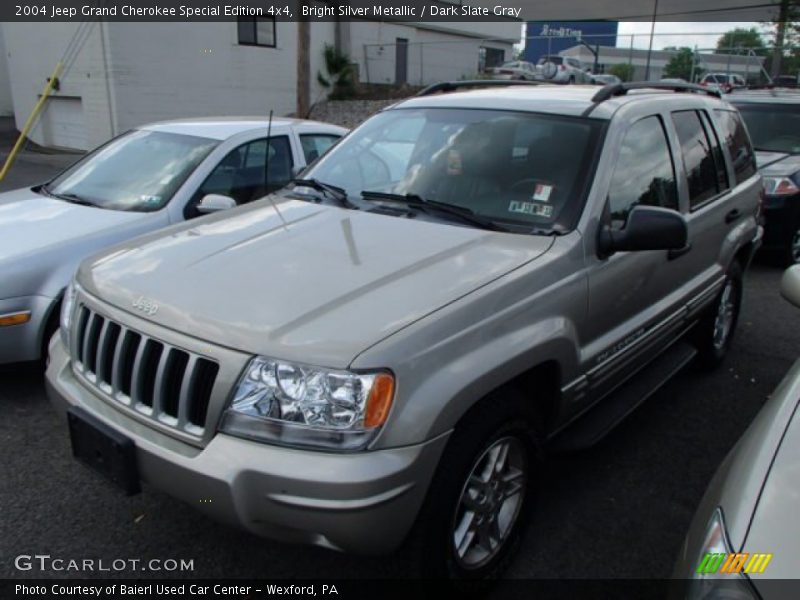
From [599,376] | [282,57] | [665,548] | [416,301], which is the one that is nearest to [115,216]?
[416,301]

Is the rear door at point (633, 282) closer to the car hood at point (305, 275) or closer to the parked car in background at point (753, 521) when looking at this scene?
the car hood at point (305, 275)

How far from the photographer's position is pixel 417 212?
120 inches

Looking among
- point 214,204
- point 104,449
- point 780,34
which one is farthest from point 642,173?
point 780,34

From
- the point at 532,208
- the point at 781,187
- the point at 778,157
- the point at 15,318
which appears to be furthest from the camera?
the point at 778,157

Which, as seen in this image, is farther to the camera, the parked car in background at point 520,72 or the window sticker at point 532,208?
the parked car in background at point 520,72

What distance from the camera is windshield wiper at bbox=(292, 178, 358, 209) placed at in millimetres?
3262

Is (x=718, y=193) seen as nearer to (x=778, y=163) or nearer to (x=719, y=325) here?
(x=719, y=325)

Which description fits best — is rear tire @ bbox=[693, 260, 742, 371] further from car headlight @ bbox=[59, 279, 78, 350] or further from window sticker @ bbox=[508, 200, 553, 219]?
car headlight @ bbox=[59, 279, 78, 350]

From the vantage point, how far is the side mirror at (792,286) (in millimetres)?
2594

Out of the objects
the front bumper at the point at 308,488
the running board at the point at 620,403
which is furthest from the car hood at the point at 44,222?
the running board at the point at 620,403

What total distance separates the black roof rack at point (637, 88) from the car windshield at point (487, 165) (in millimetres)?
255

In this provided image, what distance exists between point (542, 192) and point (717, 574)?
181cm

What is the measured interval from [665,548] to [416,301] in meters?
1.62

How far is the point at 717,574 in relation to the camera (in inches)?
61.0
